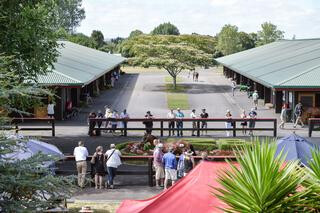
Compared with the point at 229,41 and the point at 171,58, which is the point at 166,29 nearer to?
the point at 229,41

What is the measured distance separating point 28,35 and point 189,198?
1313 centimetres

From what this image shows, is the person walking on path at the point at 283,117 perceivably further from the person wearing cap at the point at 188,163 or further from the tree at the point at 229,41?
the tree at the point at 229,41

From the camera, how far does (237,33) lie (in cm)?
11506

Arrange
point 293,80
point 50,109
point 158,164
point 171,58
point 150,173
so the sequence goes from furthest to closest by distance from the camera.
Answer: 1. point 171,58
2. point 293,80
3. point 50,109
4. point 150,173
5. point 158,164

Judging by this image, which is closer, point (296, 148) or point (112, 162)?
point (296, 148)

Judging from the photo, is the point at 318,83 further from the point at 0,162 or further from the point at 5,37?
the point at 0,162

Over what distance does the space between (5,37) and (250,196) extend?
15.8 meters

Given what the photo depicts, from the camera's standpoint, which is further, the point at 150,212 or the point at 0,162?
the point at 150,212

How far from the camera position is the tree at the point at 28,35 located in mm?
20516

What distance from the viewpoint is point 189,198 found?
958 cm

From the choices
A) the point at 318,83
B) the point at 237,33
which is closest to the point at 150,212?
the point at 318,83

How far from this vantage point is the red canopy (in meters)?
9.38

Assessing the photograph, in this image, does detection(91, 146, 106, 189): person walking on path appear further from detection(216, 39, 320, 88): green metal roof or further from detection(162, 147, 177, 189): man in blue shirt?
detection(216, 39, 320, 88): green metal roof

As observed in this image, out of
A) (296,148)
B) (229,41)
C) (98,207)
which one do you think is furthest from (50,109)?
(229,41)
